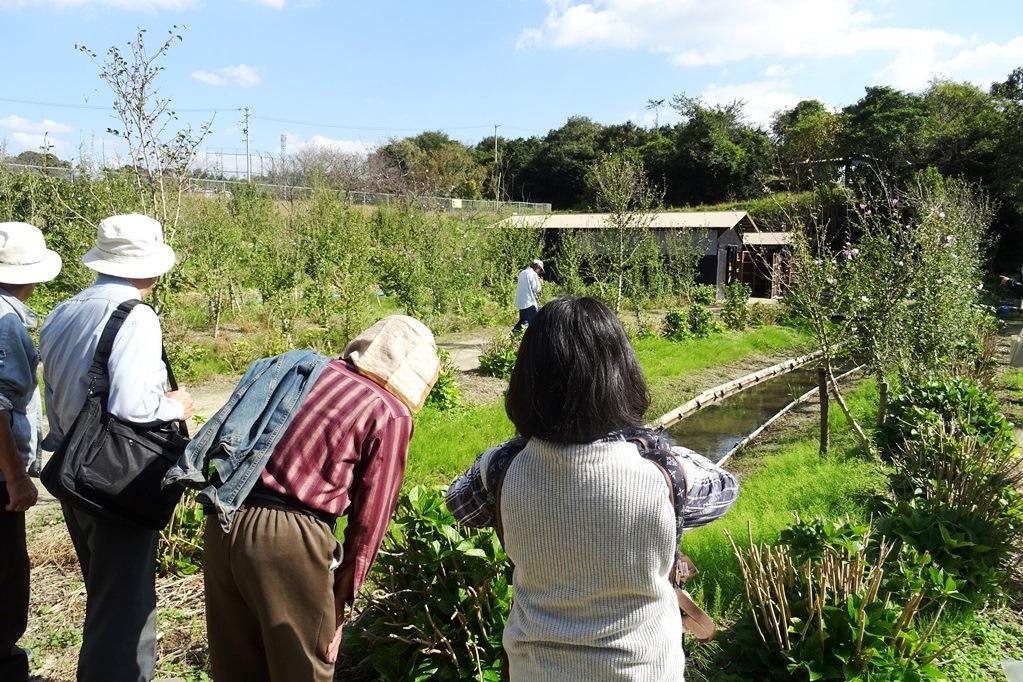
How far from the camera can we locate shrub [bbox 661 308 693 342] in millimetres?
14633

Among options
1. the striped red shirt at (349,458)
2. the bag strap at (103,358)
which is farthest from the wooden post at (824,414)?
the bag strap at (103,358)

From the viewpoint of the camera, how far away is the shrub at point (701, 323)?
49.5 feet

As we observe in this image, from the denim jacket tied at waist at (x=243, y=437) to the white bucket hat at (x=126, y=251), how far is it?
2.39ft

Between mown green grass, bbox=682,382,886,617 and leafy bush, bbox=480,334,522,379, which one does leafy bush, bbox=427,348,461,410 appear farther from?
mown green grass, bbox=682,382,886,617

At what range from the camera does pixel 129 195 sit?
8.76 metres

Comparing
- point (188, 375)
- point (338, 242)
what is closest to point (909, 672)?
point (188, 375)

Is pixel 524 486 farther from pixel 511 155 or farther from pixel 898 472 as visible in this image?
pixel 511 155

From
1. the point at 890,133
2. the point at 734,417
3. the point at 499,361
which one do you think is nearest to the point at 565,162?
the point at 890,133

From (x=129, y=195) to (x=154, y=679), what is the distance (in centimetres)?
717

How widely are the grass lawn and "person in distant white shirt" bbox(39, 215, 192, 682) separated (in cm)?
191

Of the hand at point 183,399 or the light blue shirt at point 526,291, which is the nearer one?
the hand at point 183,399

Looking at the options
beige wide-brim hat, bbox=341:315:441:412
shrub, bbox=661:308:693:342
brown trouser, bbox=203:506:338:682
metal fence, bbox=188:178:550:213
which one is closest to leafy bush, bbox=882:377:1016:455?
beige wide-brim hat, bbox=341:315:441:412

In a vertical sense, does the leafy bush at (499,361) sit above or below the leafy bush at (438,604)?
below

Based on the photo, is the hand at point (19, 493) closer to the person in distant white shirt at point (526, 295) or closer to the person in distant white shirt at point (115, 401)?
the person in distant white shirt at point (115, 401)
